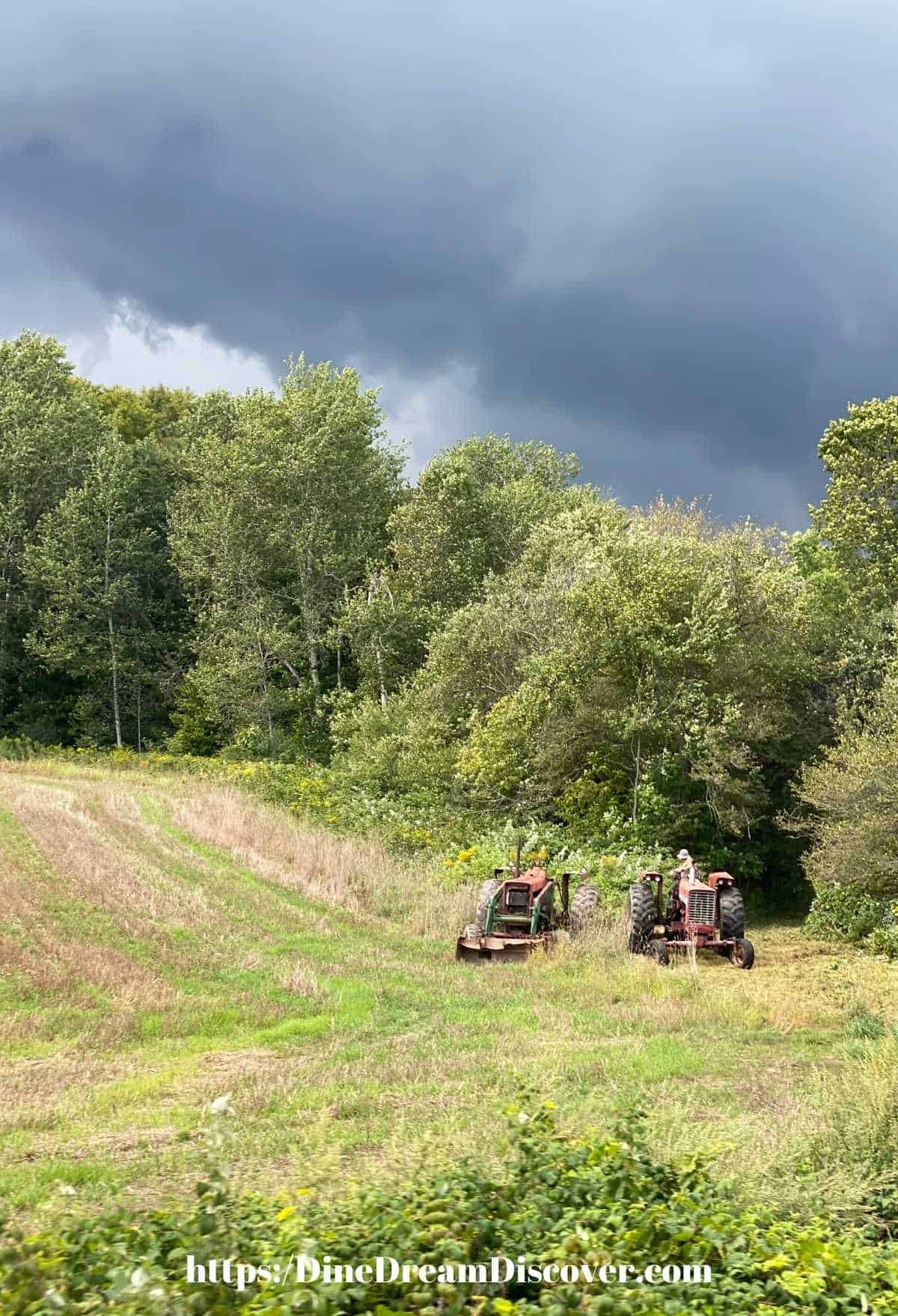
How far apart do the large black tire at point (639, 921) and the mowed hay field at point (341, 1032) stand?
0.31m

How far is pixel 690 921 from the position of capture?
48.2 ft

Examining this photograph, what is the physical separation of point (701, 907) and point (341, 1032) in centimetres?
668

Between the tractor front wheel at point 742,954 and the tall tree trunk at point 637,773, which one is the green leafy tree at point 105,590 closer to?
the tall tree trunk at point 637,773

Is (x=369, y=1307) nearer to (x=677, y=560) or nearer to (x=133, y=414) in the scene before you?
(x=677, y=560)

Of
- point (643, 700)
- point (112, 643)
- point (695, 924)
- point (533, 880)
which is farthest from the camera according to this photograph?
point (112, 643)

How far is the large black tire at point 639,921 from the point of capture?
14.3 meters

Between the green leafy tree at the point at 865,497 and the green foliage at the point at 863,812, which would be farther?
the green leafy tree at the point at 865,497

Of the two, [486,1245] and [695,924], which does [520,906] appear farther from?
[486,1245]

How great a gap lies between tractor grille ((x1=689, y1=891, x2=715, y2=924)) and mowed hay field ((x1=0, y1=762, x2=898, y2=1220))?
756 mm

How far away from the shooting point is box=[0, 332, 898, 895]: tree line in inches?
854

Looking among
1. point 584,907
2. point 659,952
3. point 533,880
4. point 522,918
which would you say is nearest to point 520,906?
point 522,918

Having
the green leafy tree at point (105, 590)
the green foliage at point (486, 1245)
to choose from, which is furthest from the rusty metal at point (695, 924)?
the green leafy tree at point (105, 590)

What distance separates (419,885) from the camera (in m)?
17.9

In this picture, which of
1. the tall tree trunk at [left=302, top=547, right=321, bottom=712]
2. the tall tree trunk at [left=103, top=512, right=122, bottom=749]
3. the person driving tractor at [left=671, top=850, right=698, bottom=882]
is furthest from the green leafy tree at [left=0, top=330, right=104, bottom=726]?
the person driving tractor at [left=671, top=850, right=698, bottom=882]
